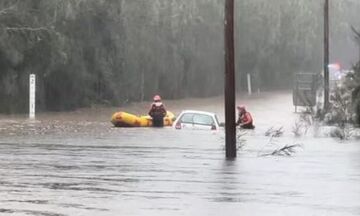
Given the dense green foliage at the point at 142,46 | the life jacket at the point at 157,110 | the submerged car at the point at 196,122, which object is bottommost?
the submerged car at the point at 196,122

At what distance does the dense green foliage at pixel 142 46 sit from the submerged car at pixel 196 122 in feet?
44.4

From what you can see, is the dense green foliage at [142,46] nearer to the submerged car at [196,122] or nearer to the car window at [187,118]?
the car window at [187,118]

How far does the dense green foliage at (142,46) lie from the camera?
152 ft

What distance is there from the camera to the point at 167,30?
65938 mm

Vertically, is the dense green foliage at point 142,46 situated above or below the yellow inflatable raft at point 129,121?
above

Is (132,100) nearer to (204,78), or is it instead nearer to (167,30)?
(167,30)

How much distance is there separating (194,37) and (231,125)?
52.0 meters

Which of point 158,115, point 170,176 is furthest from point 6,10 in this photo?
point 170,176

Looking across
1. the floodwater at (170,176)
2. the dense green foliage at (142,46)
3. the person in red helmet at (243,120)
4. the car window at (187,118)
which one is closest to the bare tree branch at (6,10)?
the dense green foliage at (142,46)

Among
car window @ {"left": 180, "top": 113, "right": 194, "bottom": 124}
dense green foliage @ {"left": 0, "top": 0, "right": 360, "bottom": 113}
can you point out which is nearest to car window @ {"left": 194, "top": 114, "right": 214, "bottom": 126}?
car window @ {"left": 180, "top": 113, "right": 194, "bottom": 124}

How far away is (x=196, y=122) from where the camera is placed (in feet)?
113

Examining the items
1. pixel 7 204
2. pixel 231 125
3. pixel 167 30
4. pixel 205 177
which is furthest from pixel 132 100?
pixel 7 204

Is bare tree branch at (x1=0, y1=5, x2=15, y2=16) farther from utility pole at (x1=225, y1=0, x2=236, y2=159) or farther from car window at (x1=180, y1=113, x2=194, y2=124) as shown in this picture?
utility pole at (x1=225, y1=0, x2=236, y2=159)

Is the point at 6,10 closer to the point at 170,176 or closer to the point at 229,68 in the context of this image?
the point at 229,68
